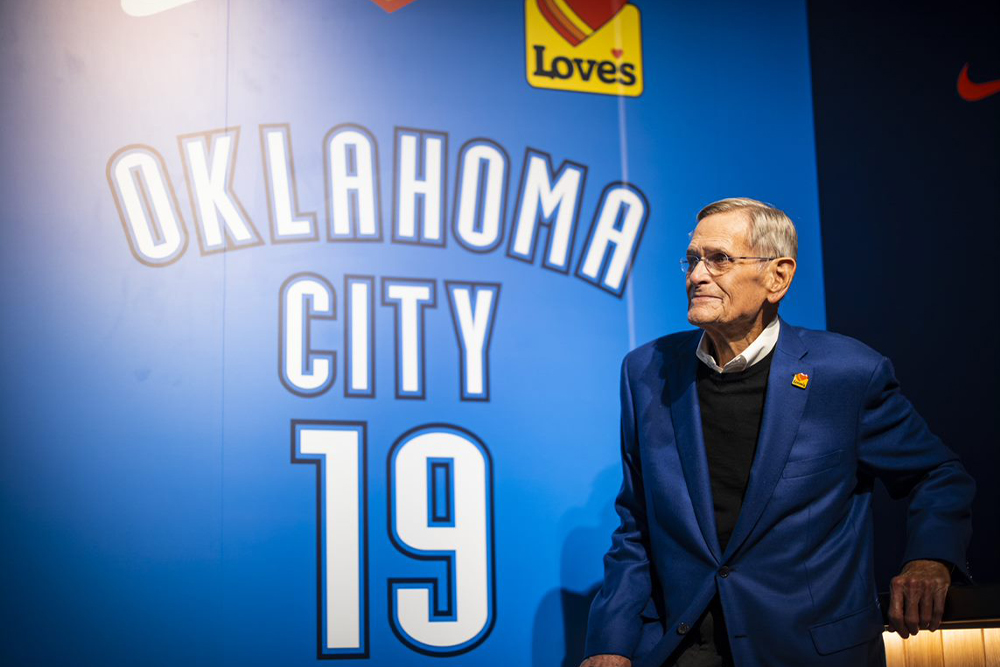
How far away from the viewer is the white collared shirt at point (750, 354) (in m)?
2.32

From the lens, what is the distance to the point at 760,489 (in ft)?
7.13

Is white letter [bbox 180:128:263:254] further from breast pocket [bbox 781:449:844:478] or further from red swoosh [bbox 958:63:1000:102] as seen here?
red swoosh [bbox 958:63:1000:102]

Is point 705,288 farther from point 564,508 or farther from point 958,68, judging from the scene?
point 958,68

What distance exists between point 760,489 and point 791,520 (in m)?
0.10

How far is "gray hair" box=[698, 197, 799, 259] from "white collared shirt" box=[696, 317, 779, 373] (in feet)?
0.59

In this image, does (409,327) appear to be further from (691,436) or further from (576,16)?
(576,16)

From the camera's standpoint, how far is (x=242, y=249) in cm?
282

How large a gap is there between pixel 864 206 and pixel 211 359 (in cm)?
213

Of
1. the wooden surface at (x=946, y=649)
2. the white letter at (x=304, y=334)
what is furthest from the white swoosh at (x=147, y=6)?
the wooden surface at (x=946, y=649)

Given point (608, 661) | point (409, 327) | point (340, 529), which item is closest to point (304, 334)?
point (409, 327)

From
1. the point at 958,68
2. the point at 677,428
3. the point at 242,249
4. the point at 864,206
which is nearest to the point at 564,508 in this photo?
the point at 677,428

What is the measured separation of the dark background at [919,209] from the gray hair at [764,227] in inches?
40.0

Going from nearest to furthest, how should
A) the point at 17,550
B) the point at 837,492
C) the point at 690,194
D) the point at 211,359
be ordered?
the point at 837,492 < the point at 17,550 < the point at 211,359 < the point at 690,194

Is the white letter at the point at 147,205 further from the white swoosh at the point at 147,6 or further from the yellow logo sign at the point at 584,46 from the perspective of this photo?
the yellow logo sign at the point at 584,46
